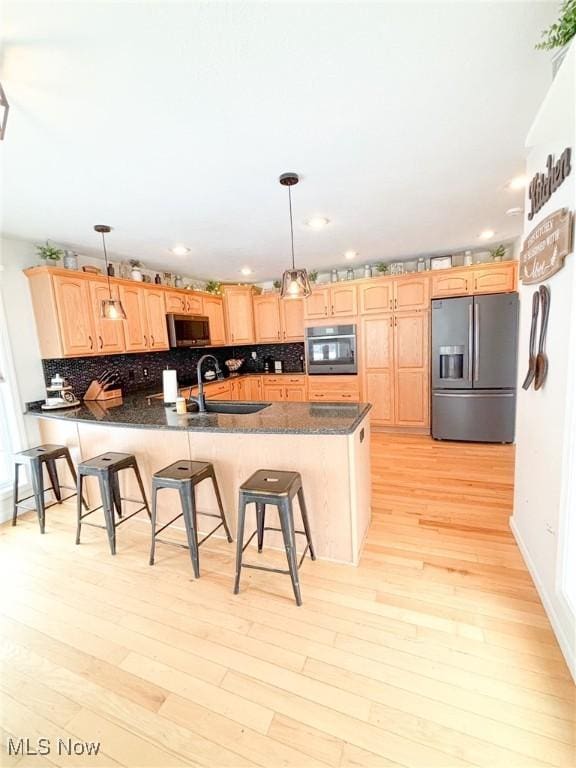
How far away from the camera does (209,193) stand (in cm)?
233

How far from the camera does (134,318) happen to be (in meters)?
3.75

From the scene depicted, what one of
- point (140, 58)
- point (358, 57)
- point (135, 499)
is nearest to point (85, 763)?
point (135, 499)

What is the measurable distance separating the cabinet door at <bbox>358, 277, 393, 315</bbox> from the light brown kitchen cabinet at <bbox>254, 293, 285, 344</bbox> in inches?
54.4

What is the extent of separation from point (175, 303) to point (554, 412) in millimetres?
4098

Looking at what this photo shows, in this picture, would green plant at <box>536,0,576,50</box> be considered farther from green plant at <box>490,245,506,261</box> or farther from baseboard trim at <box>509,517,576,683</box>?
green plant at <box>490,245,506,261</box>

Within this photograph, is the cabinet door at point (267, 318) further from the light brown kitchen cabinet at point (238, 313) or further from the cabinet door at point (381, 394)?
the cabinet door at point (381, 394)

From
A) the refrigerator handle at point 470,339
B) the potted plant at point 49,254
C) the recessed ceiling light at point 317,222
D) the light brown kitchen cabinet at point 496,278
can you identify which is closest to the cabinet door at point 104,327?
the potted plant at point 49,254

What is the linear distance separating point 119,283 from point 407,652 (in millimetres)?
3955

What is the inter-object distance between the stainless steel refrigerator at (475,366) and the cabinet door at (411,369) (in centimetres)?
23

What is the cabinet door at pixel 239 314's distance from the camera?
5.26m

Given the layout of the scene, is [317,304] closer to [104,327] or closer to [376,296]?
[376,296]

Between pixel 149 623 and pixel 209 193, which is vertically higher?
pixel 209 193

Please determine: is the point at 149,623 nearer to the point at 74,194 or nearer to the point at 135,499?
the point at 135,499

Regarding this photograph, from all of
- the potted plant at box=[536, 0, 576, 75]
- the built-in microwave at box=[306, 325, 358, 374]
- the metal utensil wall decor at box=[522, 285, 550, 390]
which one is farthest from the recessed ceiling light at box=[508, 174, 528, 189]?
the built-in microwave at box=[306, 325, 358, 374]
